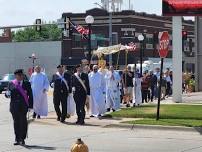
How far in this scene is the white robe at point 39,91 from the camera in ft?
72.6

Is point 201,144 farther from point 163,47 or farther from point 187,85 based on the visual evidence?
point 187,85

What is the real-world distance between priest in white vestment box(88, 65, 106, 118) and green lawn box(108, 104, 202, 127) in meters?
0.48

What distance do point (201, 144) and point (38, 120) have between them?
7767 millimetres

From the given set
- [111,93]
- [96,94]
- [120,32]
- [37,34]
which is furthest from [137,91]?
[37,34]

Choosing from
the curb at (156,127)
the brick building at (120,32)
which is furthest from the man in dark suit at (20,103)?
the brick building at (120,32)

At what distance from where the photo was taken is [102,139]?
52.7 ft

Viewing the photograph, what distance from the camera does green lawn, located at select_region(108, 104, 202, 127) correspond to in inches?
733

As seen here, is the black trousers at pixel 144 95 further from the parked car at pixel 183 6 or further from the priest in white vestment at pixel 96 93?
the priest in white vestment at pixel 96 93

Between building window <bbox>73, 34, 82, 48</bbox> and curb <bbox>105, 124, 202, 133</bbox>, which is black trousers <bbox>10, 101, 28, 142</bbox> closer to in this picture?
curb <bbox>105, 124, 202, 133</bbox>

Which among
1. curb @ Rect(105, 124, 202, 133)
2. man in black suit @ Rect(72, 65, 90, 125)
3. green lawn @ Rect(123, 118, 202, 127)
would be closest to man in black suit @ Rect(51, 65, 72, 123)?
man in black suit @ Rect(72, 65, 90, 125)

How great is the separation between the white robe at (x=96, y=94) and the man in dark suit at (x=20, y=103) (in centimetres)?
646

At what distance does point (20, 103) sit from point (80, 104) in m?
5.07

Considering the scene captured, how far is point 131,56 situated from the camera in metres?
75.9

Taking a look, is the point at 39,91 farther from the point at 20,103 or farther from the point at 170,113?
the point at 20,103
